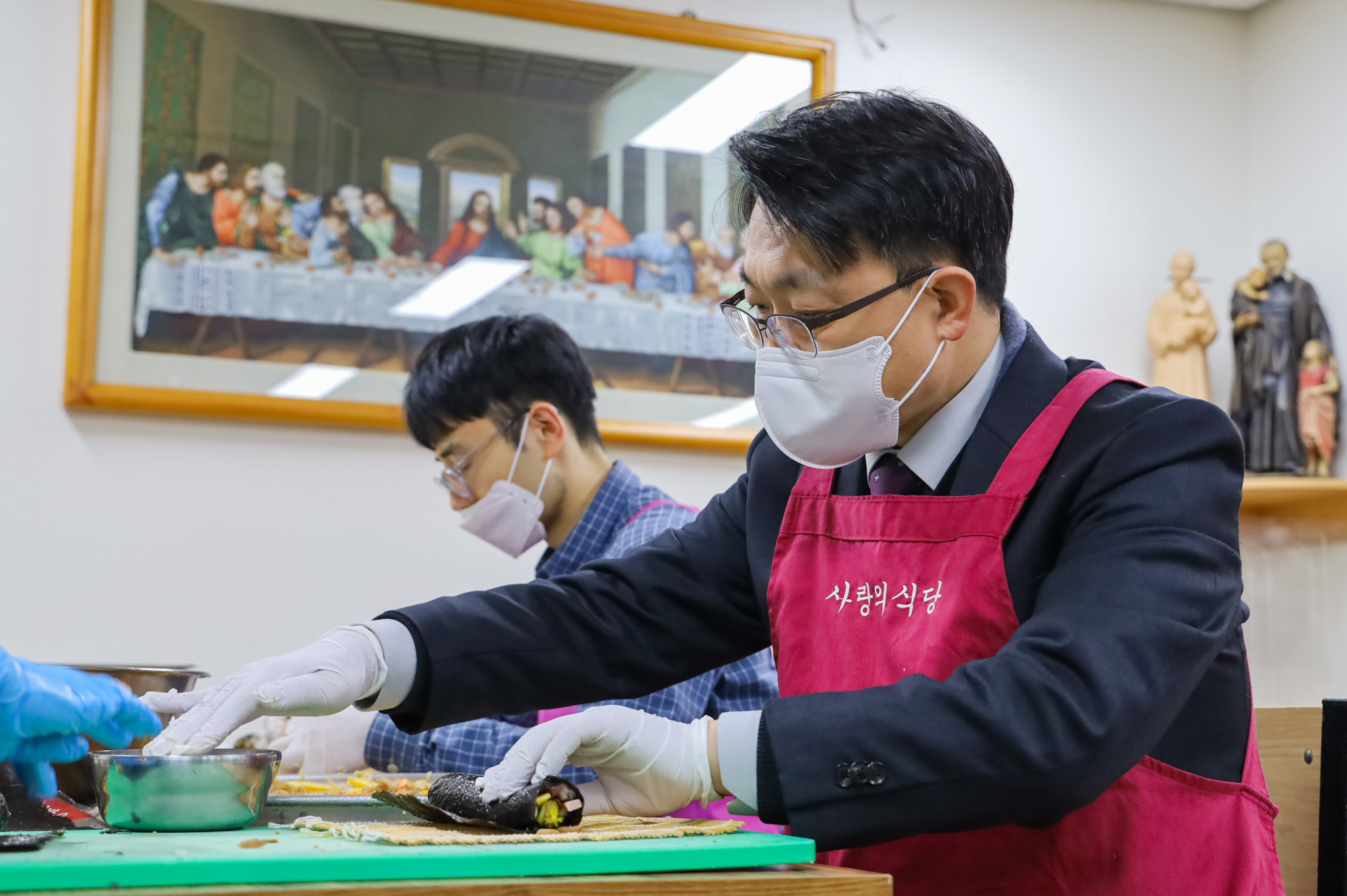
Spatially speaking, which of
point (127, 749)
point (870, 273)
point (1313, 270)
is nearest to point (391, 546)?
point (127, 749)

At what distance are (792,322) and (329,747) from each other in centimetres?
123

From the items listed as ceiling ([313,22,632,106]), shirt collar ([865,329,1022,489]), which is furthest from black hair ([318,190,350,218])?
shirt collar ([865,329,1022,489])

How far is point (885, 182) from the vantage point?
3.60ft

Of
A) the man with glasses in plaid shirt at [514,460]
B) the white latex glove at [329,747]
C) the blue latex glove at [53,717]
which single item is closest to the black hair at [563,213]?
the man with glasses in plaid shirt at [514,460]

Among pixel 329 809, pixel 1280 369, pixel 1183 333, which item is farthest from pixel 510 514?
pixel 1280 369

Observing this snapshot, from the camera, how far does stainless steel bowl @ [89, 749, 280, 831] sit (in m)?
0.89

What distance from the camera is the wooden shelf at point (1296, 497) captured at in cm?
311

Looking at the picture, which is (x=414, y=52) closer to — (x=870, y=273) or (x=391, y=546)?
(x=391, y=546)

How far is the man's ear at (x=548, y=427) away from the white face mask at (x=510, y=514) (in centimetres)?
2

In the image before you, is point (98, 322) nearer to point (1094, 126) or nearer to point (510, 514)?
point (510, 514)

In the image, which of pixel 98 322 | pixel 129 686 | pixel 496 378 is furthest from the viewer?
pixel 98 322

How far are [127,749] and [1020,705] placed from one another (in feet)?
2.90

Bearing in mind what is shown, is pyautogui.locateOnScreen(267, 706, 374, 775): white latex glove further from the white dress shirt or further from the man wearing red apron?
the white dress shirt

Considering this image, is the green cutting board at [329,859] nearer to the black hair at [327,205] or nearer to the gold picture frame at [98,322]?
the gold picture frame at [98,322]
